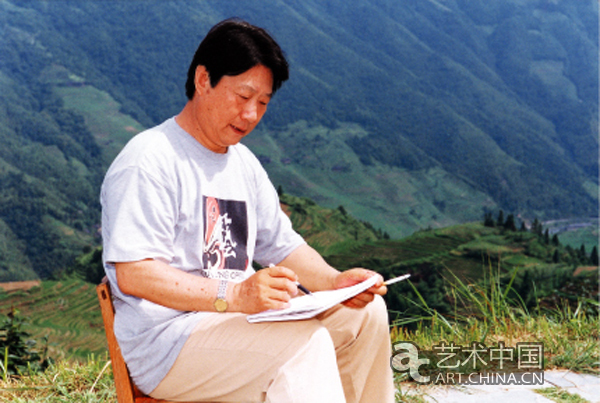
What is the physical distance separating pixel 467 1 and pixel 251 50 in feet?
218

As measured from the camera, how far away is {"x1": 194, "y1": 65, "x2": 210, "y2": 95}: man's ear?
162 cm

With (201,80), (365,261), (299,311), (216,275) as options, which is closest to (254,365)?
(299,311)

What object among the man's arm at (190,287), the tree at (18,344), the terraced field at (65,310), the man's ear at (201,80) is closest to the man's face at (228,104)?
the man's ear at (201,80)

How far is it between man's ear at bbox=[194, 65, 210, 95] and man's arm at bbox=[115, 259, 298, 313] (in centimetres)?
52

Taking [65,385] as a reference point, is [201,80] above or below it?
above

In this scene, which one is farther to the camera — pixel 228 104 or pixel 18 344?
pixel 18 344

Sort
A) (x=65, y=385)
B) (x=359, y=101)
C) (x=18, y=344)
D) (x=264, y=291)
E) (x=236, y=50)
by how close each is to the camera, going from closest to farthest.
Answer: (x=264, y=291) → (x=236, y=50) → (x=65, y=385) → (x=18, y=344) → (x=359, y=101)

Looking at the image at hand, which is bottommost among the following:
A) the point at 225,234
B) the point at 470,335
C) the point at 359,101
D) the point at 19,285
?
the point at 19,285

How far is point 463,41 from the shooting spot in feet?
200

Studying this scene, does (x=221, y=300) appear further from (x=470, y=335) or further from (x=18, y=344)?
(x=18, y=344)

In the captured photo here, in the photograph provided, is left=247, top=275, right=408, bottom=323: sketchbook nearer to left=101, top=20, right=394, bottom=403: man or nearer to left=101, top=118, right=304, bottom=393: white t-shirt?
left=101, top=20, right=394, bottom=403: man

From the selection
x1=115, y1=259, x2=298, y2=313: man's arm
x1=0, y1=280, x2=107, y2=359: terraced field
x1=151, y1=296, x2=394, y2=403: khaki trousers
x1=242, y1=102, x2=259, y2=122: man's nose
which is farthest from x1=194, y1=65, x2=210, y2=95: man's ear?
x1=0, y1=280, x2=107, y2=359: terraced field

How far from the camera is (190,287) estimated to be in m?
1.36

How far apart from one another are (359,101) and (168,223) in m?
55.8
